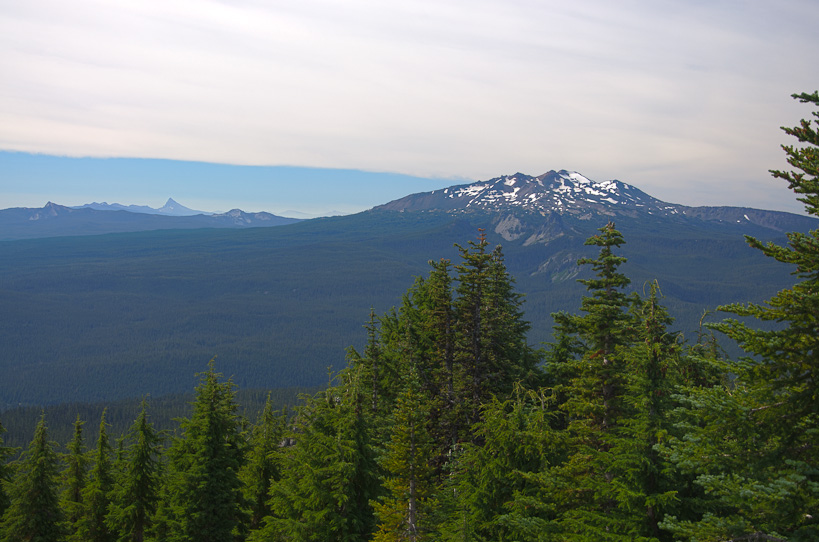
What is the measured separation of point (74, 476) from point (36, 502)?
3.59 metres

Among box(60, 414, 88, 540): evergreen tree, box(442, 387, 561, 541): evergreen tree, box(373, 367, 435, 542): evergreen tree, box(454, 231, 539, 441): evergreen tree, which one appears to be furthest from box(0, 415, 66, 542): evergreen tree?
box(442, 387, 561, 541): evergreen tree

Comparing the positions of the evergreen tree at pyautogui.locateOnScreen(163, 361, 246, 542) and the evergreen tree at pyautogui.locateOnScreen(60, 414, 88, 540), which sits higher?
the evergreen tree at pyautogui.locateOnScreen(163, 361, 246, 542)

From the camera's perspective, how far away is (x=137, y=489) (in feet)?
91.4

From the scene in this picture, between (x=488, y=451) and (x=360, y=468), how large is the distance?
6109 mm

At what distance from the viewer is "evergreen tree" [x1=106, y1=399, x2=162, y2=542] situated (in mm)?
27547

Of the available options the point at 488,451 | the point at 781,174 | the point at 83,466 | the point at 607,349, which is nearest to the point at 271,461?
the point at 83,466

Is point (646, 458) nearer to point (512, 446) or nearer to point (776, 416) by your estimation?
point (776, 416)

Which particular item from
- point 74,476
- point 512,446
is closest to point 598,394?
point 512,446

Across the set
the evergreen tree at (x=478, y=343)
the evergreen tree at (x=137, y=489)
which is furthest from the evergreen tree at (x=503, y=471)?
the evergreen tree at (x=137, y=489)

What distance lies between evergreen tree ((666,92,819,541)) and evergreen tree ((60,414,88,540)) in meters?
32.3

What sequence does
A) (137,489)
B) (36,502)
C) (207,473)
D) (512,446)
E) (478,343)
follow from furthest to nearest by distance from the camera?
(36,502), (137,489), (478,343), (207,473), (512,446)

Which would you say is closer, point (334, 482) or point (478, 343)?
point (334, 482)

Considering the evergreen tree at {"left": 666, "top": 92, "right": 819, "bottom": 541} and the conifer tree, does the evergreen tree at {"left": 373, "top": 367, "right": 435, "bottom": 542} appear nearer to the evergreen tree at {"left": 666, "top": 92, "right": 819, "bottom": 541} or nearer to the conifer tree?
the conifer tree

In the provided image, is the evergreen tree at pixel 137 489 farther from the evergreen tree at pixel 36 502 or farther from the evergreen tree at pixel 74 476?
the evergreen tree at pixel 74 476
